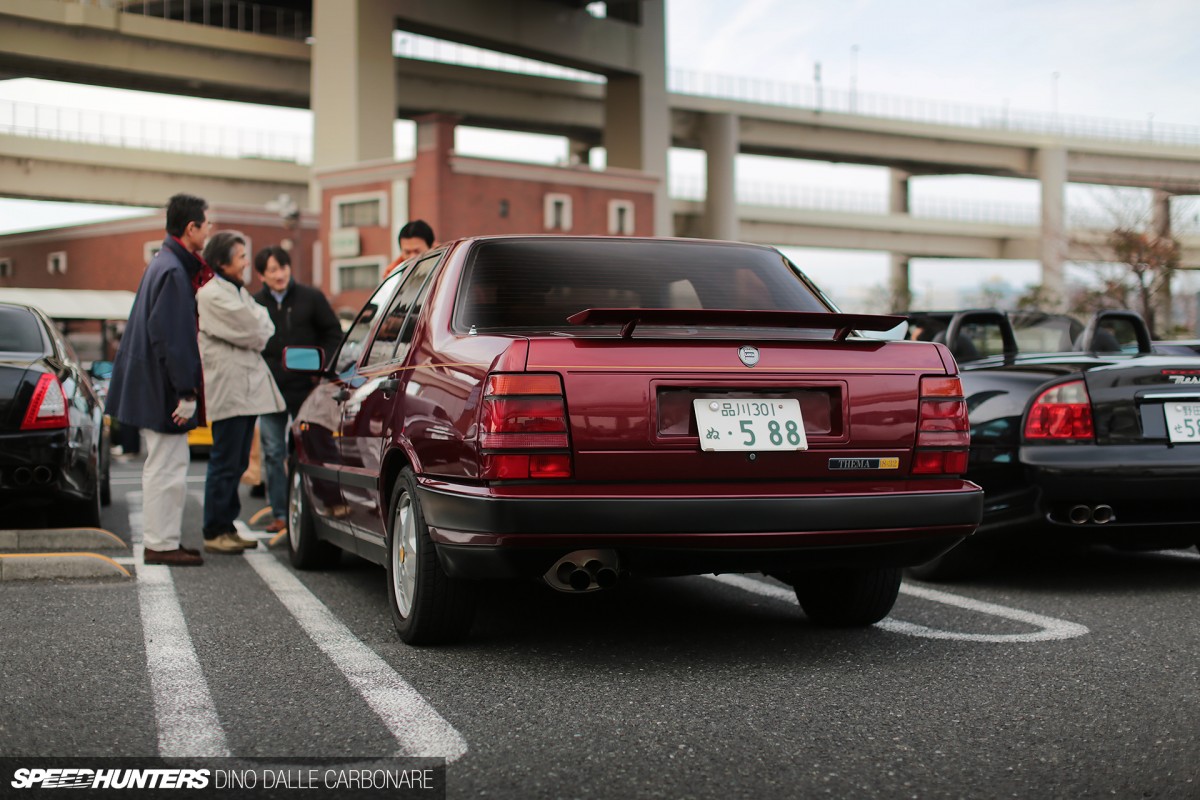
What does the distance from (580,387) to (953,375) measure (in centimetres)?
135

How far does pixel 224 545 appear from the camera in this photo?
7375mm

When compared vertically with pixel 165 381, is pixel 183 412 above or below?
below

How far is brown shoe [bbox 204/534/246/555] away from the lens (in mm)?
7371

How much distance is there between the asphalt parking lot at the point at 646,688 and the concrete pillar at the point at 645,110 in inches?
2143

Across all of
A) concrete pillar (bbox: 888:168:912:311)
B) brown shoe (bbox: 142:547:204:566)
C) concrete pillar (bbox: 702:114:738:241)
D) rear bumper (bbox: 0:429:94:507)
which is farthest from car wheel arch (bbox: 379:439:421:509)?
concrete pillar (bbox: 888:168:912:311)

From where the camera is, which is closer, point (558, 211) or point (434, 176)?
point (434, 176)

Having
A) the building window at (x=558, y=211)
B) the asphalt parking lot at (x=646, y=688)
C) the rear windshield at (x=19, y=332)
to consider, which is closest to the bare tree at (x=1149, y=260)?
the building window at (x=558, y=211)

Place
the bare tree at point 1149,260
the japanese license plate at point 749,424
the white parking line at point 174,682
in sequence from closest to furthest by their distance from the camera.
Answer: the white parking line at point 174,682 < the japanese license plate at point 749,424 < the bare tree at point 1149,260

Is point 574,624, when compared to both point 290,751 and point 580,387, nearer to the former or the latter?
point 580,387

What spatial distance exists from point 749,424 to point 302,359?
117 inches

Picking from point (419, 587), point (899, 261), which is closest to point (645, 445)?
point (419, 587)

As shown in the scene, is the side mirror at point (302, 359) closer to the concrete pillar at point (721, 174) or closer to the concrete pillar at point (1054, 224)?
the concrete pillar at point (1054, 224)

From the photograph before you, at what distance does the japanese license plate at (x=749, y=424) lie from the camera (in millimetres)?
4082

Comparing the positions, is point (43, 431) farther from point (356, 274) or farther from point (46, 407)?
point (356, 274)
